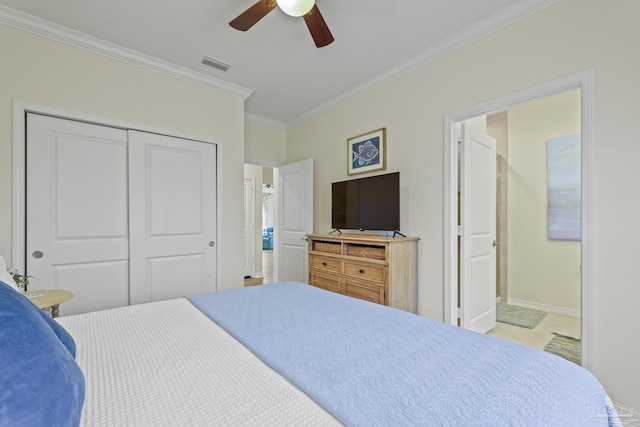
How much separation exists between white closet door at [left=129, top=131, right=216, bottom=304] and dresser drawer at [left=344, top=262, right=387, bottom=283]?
1507 millimetres

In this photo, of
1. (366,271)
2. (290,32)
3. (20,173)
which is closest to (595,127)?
(366,271)

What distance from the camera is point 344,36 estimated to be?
2.38 meters

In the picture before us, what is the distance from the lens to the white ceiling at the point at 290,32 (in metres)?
2.04

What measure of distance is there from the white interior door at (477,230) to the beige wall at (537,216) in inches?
41.6

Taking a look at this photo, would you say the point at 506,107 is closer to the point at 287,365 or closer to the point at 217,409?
the point at 287,365

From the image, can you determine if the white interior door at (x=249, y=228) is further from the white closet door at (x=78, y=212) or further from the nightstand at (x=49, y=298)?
the nightstand at (x=49, y=298)

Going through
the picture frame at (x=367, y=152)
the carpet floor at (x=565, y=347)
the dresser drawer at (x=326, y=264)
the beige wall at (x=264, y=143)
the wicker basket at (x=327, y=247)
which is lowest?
the carpet floor at (x=565, y=347)

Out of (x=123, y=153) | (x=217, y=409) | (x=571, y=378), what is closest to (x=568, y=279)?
(x=571, y=378)

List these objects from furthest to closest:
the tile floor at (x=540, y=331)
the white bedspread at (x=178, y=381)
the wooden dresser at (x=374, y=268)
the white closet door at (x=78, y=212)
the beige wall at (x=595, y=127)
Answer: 1. the tile floor at (x=540, y=331)
2. the wooden dresser at (x=374, y=268)
3. the white closet door at (x=78, y=212)
4. the beige wall at (x=595, y=127)
5. the white bedspread at (x=178, y=381)

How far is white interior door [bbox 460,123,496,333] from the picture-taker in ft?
8.26

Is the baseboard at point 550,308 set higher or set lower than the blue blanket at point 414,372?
lower

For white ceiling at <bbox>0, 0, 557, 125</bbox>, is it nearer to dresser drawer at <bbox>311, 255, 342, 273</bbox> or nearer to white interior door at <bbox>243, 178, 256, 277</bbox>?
dresser drawer at <bbox>311, 255, 342, 273</bbox>

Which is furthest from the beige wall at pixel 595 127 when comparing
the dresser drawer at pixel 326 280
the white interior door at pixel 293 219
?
the white interior door at pixel 293 219

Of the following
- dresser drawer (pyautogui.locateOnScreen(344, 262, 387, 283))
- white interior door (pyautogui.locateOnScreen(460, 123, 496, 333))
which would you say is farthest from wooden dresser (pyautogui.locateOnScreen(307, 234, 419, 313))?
white interior door (pyautogui.locateOnScreen(460, 123, 496, 333))
